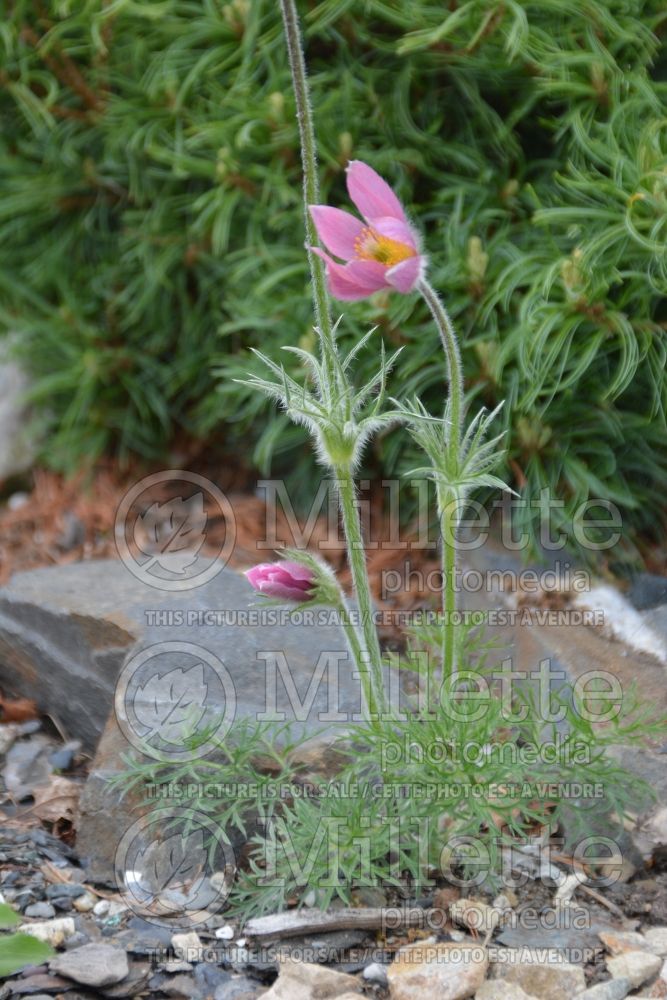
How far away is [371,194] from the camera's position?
1.63 meters

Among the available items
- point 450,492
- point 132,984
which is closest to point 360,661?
point 450,492

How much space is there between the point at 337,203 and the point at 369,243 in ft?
3.48

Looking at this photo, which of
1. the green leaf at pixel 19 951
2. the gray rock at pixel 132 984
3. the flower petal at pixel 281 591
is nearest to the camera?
the green leaf at pixel 19 951

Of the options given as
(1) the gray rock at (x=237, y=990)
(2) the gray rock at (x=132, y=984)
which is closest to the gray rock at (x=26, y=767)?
(2) the gray rock at (x=132, y=984)

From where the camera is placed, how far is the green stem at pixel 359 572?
68.6 inches

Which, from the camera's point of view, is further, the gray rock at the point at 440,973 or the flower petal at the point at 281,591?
the flower petal at the point at 281,591

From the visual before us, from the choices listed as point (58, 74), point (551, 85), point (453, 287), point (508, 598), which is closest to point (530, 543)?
point (508, 598)

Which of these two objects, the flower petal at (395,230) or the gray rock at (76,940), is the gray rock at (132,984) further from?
the flower petal at (395,230)

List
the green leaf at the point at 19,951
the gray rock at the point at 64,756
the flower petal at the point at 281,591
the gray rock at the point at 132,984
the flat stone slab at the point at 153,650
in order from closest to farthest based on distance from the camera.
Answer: the green leaf at the point at 19,951, the gray rock at the point at 132,984, the flower petal at the point at 281,591, the flat stone slab at the point at 153,650, the gray rock at the point at 64,756

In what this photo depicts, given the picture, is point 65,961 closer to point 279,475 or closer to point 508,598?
point 508,598

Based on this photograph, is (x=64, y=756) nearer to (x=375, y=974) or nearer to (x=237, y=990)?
(x=237, y=990)

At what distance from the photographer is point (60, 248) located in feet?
10.3

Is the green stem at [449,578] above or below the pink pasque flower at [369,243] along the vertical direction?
below

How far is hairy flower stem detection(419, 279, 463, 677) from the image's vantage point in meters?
1.64
